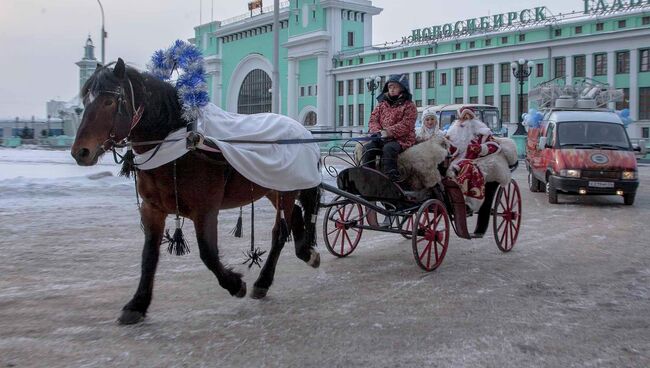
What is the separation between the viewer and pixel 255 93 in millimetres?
90688

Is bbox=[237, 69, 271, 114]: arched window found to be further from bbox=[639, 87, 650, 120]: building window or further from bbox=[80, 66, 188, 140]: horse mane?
bbox=[80, 66, 188, 140]: horse mane

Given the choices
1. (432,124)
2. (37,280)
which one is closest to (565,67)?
(432,124)

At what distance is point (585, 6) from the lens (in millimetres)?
54812

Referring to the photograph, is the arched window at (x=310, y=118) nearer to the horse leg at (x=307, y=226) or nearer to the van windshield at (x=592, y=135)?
the van windshield at (x=592, y=135)

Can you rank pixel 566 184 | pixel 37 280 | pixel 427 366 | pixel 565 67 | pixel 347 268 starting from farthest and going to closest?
pixel 565 67
pixel 566 184
pixel 347 268
pixel 37 280
pixel 427 366

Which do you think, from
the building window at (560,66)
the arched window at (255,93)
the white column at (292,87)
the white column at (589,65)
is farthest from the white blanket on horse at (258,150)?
the arched window at (255,93)

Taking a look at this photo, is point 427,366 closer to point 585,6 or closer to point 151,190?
point 151,190

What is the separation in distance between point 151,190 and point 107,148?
49cm

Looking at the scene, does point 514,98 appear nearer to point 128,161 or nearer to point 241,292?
point 241,292

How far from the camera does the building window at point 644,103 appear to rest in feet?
→ 165

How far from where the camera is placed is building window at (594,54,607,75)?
5244 cm

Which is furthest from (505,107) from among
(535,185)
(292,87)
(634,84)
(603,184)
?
(603,184)

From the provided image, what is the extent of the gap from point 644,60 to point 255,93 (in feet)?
170

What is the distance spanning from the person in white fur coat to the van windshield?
24.4 feet
